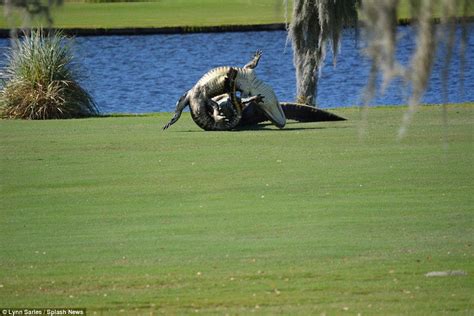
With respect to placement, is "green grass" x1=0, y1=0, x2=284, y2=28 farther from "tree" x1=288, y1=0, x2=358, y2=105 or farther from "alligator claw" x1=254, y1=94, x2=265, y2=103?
"alligator claw" x1=254, y1=94, x2=265, y2=103

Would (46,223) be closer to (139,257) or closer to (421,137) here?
Answer: (139,257)

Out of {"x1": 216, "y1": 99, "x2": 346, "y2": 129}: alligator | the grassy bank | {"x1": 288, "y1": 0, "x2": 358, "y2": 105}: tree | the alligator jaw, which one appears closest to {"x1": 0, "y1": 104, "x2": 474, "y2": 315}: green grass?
the alligator jaw

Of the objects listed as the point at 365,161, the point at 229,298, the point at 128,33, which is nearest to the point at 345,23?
the point at 365,161

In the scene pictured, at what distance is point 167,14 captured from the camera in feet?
230

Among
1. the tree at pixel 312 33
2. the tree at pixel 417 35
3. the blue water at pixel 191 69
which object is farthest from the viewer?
the blue water at pixel 191 69

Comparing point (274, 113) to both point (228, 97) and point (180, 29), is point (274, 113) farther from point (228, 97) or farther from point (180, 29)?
point (180, 29)

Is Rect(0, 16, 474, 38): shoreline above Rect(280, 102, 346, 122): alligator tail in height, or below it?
below

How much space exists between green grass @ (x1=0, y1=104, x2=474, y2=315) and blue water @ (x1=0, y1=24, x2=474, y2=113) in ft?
36.0

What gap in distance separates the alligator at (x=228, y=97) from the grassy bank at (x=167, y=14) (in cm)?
4052

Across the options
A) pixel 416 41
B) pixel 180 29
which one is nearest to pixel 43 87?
pixel 416 41

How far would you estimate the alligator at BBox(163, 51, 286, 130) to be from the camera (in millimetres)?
19906

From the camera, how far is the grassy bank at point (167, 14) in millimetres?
64438

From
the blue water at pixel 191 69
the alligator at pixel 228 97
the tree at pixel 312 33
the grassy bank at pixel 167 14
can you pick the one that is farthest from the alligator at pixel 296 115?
the grassy bank at pixel 167 14

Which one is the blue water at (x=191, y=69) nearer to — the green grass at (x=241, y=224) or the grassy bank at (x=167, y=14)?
the grassy bank at (x=167, y=14)
